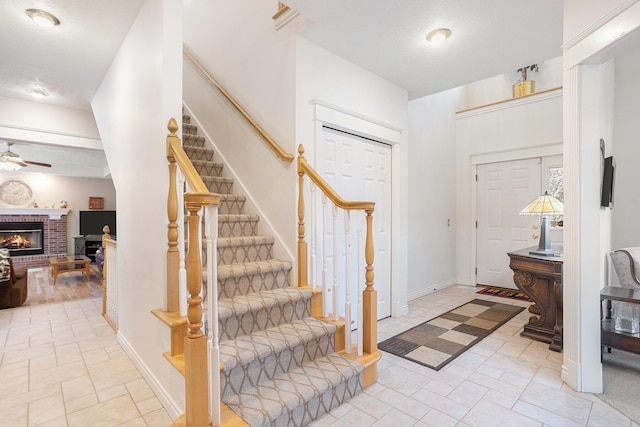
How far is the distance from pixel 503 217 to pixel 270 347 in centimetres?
442

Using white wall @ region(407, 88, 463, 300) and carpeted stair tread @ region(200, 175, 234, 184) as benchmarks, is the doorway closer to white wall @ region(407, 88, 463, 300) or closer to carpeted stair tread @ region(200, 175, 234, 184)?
white wall @ region(407, 88, 463, 300)

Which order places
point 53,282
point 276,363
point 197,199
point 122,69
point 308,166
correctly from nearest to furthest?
point 197,199, point 276,363, point 308,166, point 122,69, point 53,282

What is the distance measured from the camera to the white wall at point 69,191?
820 cm

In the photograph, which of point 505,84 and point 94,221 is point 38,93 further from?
point 505,84

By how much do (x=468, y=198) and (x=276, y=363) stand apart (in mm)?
4447

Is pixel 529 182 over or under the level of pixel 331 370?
over

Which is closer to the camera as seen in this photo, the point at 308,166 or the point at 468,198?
the point at 308,166

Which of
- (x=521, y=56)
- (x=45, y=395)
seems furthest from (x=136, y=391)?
(x=521, y=56)

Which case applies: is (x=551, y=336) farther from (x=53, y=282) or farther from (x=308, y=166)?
(x=53, y=282)

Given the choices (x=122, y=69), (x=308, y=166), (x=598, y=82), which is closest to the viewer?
(x=598, y=82)

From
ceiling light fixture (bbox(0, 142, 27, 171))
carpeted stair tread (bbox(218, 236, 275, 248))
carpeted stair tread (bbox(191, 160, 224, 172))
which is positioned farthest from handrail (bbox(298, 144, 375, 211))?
ceiling light fixture (bbox(0, 142, 27, 171))

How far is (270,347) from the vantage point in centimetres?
184

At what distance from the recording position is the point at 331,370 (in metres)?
1.97

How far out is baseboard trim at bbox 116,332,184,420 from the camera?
5.94 ft
